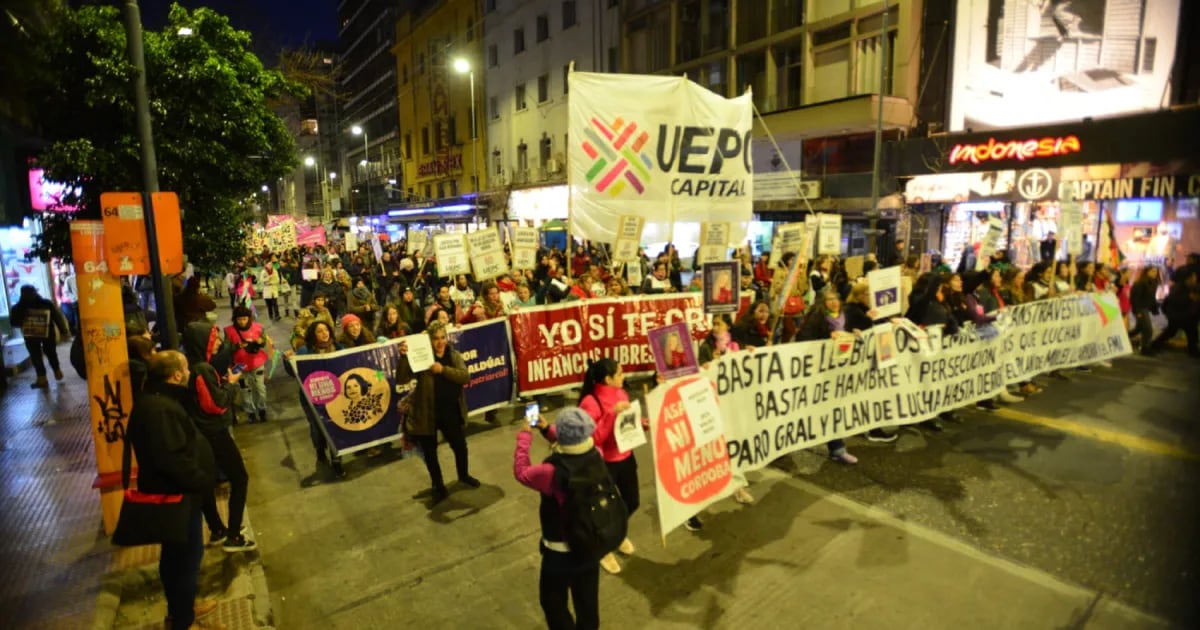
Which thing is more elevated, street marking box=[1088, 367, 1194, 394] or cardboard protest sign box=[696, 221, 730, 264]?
cardboard protest sign box=[696, 221, 730, 264]

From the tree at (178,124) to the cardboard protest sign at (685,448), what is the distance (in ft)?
25.4

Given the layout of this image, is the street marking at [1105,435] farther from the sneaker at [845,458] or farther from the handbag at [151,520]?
the handbag at [151,520]

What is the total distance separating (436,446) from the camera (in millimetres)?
6160

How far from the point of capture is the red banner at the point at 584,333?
340 inches

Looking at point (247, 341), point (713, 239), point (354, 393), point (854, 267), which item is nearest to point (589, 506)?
point (354, 393)

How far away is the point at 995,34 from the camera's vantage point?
18.7 meters

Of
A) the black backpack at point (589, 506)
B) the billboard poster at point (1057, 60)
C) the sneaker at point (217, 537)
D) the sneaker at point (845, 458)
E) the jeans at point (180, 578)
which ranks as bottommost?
the sneaker at point (217, 537)

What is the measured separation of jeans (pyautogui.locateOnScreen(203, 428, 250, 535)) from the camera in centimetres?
501

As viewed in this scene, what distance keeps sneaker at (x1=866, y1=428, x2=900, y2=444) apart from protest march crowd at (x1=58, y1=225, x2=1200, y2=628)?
1.0 inches

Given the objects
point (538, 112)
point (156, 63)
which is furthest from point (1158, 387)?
point (538, 112)

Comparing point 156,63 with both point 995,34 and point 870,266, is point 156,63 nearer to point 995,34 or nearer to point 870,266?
point 870,266

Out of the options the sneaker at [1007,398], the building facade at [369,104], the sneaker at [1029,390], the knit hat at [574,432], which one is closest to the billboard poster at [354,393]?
the knit hat at [574,432]

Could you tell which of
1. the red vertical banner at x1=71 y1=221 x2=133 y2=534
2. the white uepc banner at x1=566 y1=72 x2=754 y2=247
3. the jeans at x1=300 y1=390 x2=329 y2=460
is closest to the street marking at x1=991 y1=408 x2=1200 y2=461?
the white uepc banner at x1=566 y1=72 x2=754 y2=247

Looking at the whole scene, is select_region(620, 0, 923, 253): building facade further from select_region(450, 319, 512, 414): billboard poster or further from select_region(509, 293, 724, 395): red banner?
select_region(450, 319, 512, 414): billboard poster
